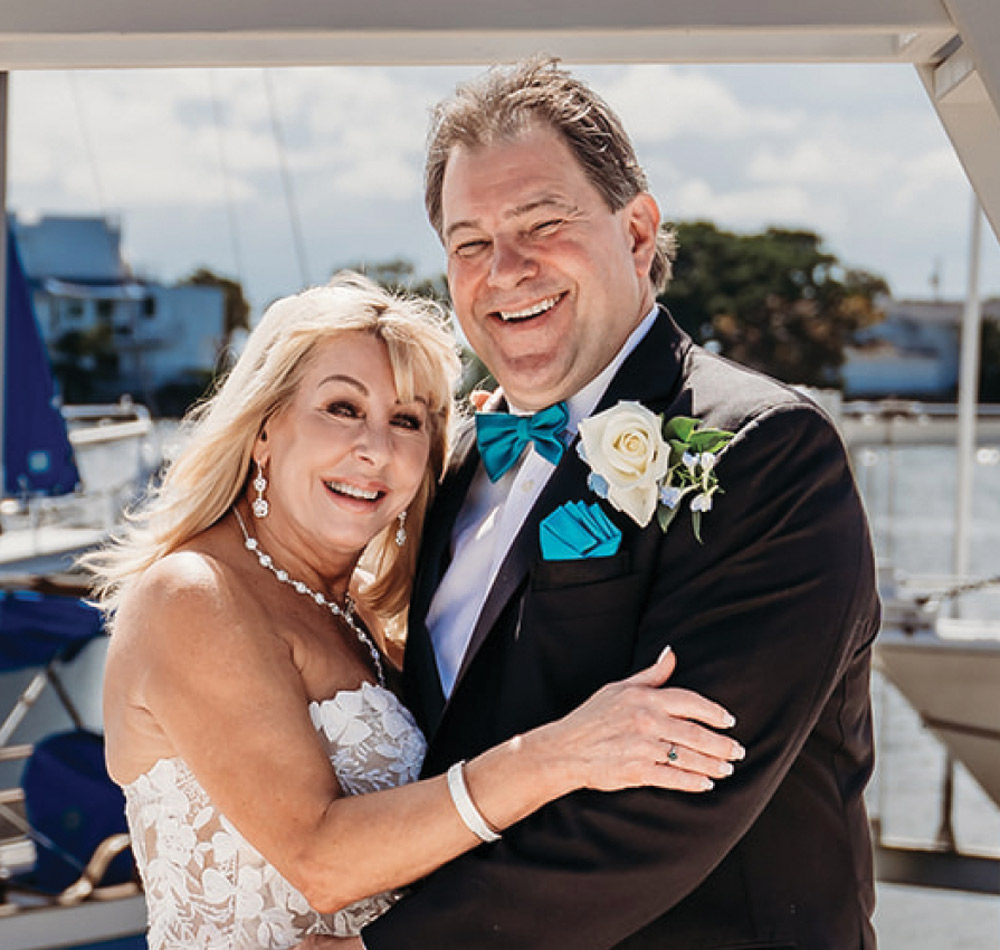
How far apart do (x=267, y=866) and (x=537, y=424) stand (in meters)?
0.83

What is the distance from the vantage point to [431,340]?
7.75ft

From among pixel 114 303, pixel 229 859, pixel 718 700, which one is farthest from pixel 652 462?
pixel 114 303

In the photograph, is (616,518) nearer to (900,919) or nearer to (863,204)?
(900,919)

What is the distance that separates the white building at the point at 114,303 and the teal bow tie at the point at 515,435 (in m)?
31.5

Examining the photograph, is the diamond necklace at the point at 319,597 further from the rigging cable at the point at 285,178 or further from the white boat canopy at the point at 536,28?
the rigging cable at the point at 285,178

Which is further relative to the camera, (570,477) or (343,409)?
(343,409)

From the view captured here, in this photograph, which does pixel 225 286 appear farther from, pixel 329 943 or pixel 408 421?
pixel 329 943

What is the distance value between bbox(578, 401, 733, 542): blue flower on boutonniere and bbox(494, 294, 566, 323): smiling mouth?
0.31 metres

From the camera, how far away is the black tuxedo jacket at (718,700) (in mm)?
1726

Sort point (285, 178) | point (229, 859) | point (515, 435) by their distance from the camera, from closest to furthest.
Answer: point (229, 859), point (515, 435), point (285, 178)

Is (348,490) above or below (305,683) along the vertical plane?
above

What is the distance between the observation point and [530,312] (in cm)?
218

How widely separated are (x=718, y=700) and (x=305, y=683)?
759 mm

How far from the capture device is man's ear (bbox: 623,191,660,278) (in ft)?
7.36
